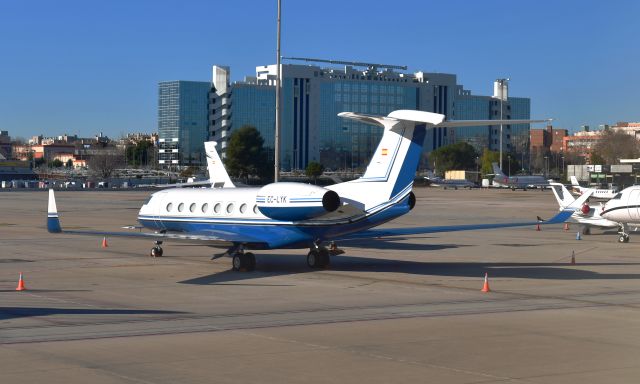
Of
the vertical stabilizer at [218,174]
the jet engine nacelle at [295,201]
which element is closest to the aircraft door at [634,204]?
the vertical stabilizer at [218,174]

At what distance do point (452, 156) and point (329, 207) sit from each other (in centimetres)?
14138

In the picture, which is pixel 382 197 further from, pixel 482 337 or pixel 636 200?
pixel 636 200

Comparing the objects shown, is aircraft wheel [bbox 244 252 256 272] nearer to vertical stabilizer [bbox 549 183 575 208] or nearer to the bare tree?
vertical stabilizer [bbox 549 183 575 208]

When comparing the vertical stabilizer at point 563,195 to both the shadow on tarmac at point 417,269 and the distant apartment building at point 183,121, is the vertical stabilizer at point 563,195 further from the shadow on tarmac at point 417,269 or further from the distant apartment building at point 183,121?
the distant apartment building at point 183,121

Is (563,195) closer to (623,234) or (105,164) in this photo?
(623,234)

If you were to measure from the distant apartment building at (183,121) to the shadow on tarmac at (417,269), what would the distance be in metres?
123

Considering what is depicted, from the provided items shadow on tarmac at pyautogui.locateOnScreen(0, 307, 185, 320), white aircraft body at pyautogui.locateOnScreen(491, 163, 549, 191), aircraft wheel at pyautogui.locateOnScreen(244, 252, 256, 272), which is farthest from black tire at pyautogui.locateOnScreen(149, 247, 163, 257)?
white aircraft body at pyautogui.locateOnScreen(491, 163, 549, 191)

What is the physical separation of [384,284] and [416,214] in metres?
38.7

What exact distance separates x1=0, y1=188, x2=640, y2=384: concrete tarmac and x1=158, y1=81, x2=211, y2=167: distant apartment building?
11862cm

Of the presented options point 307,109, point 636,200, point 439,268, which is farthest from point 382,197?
point 307,109

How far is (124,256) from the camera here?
32.2 m

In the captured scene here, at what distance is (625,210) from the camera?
39500mm

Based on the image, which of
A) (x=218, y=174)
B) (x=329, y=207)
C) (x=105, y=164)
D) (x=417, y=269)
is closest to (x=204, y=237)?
(x=329, y=207)

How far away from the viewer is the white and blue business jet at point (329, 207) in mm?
25375
